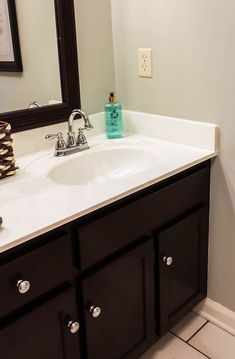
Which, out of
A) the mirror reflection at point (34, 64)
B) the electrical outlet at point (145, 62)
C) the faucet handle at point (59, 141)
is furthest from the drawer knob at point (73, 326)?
the electrical outlet at point (145, 62)

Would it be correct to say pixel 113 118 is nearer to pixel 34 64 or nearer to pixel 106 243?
pixel 34 64

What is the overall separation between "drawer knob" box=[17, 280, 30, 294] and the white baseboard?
1.02 meters

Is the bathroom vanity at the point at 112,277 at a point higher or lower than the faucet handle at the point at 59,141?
lower

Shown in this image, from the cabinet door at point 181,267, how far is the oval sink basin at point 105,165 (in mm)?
277

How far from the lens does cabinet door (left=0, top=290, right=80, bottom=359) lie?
3.25 feet

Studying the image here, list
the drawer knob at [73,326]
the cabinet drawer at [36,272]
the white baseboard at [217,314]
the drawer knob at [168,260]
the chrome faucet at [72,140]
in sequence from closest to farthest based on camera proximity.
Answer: the cabinet drawer at [36,272] < the drawer knob at [73,326] < the drawer knob at [168,260] < the chrome faucet at [72,140] < the white baseboard at [217,314]

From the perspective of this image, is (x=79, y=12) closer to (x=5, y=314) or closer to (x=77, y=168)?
(x=77, y=168)

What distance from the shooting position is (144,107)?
5.61 feet

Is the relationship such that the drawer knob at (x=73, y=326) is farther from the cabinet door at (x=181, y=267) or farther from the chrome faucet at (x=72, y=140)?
the chrome faucet at (x=72, y=140)

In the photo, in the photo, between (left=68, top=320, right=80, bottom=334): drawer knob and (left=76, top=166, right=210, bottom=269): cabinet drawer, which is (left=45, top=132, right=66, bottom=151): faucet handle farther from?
(left=68, top=320, right=80, bottom=334): drawer knob

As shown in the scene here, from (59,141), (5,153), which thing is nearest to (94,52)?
(59,141)

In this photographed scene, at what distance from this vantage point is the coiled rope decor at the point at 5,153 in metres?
1.30

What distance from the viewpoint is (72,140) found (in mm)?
1566

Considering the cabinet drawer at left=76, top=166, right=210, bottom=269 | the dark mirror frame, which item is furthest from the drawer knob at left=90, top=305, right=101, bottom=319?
the dark mirror frame
